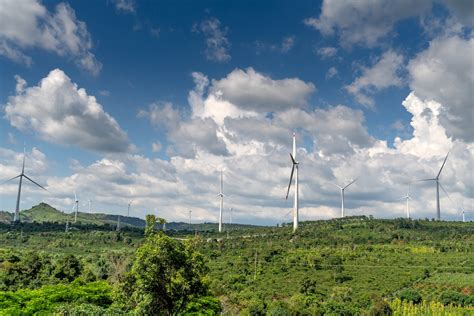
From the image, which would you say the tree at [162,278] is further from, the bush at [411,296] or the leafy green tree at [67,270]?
the bush at [411,296]

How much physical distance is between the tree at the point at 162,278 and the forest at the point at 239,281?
7cm

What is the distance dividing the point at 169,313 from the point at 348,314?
7158 centimetres

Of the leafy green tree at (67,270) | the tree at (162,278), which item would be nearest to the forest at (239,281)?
the tree at (162,278)

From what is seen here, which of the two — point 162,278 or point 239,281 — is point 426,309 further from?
point 162,278

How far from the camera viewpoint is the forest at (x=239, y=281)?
116ft

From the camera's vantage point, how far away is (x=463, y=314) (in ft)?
350

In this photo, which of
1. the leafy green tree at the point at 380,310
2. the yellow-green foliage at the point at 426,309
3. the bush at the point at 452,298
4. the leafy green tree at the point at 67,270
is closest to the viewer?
the leafy green tree at the point at 380,310

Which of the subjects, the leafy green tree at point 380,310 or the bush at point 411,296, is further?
the bush at point 411,296

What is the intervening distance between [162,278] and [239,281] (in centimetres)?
11345

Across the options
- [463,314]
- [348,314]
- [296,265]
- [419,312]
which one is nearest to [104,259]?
[296,265]

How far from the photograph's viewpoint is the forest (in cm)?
3547

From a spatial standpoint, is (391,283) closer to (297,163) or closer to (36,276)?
(297,163)

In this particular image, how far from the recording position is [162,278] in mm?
35000

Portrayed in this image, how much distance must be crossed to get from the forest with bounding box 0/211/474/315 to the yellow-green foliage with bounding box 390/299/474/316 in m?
0.30
